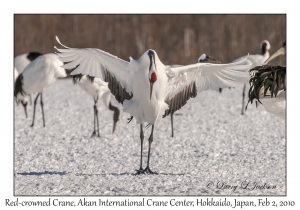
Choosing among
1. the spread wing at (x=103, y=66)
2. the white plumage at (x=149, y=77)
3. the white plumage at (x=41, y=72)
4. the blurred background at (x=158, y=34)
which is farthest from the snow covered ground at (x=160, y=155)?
the blurred background at (x=158, y=34)

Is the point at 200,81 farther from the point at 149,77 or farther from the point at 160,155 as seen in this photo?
the point at 160,155

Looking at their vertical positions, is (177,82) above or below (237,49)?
below

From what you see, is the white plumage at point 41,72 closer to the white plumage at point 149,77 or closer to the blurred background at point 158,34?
the white plumage at point 149,77

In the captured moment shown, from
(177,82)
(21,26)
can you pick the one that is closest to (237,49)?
(21,26)

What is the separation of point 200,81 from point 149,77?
2.68 feet

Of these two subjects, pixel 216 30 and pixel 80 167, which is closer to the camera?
pixel 80 167

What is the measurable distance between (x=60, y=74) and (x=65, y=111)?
1819mm

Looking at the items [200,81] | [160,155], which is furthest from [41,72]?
[200,81]

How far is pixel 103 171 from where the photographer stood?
6578mm

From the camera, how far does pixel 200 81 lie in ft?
21.7

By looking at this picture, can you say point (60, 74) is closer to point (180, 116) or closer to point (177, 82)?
point (180, 116)

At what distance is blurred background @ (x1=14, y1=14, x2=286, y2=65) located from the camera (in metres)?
20.6

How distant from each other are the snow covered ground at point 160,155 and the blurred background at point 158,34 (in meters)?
8.95

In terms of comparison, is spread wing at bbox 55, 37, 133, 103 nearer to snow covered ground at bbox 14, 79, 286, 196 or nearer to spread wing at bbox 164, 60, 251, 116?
spread wing at bbox 164, 60, 251, 116
